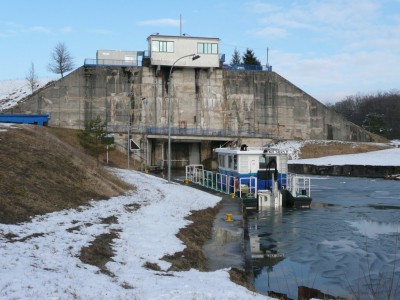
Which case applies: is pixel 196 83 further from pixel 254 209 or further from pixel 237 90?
pixel 254 209

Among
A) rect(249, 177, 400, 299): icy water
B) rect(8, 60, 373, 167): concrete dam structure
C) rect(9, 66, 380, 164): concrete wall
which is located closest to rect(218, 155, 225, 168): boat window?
Answer: rect(249, 177, 400, 299): icy water

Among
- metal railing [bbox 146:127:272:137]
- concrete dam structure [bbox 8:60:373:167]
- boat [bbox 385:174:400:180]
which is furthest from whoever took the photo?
concrete dam structure [bbox 8:60:373:167]

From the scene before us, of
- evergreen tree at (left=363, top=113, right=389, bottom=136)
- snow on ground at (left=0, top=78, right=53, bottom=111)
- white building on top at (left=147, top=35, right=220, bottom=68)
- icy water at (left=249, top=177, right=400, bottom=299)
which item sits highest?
white building on top at (left=147, top=35, right=220, bottom=68)

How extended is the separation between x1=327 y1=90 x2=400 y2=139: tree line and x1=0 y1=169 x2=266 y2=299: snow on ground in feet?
342

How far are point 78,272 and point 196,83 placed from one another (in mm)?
66978

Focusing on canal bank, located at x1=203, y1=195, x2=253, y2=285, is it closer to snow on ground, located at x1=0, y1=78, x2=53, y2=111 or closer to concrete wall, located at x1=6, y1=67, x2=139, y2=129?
concrete wall, located at x1=6, y1=67, x2=139, y2=129

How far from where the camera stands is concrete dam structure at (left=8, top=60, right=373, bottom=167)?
69.6 m

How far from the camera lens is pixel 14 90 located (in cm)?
9288

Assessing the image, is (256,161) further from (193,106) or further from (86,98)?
(86,98)

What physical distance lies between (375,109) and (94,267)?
146813 millimetres

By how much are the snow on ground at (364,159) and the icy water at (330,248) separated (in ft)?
101

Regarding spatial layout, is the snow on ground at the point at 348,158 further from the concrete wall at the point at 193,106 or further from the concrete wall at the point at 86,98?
the concrete wall at the point at 86,98

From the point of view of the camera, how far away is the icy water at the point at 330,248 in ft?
42.5

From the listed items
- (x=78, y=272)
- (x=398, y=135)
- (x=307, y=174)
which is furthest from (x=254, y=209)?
(x=398, y=135)
